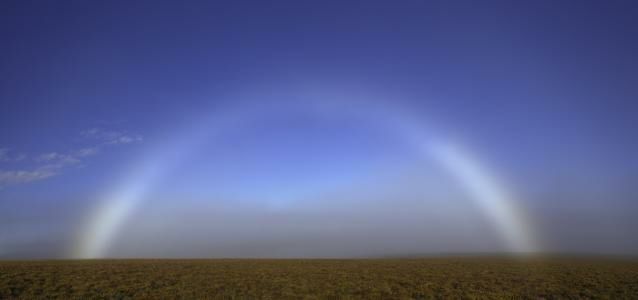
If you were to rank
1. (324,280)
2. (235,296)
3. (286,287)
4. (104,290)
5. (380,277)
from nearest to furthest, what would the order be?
1. (235,296)
2. (104,290)
3. (286,287)
4. (324,280)
5. (380,277)

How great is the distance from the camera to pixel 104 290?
27.2m

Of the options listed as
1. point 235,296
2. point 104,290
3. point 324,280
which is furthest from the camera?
point 324,280

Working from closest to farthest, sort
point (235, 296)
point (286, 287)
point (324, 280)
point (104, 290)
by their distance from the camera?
point (235, 296) → point (104, 290) → point (286, 287) → point (324, 280)

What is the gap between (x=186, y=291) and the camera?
27.2m

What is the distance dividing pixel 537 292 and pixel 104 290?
32.5 metres

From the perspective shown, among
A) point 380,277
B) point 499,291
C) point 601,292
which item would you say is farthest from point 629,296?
point 380,277

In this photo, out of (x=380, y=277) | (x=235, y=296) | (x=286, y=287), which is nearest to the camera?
(x=235, y=296)

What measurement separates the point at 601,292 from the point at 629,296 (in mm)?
1643

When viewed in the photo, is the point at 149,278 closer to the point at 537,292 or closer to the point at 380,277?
the point at 380,277

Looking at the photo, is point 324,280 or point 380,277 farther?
point 380,277

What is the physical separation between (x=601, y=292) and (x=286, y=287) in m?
23.7

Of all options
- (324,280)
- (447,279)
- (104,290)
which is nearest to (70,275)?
(104,290)

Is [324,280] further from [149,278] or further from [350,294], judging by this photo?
[149,278]

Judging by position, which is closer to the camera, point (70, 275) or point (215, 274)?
point (70, 275)
